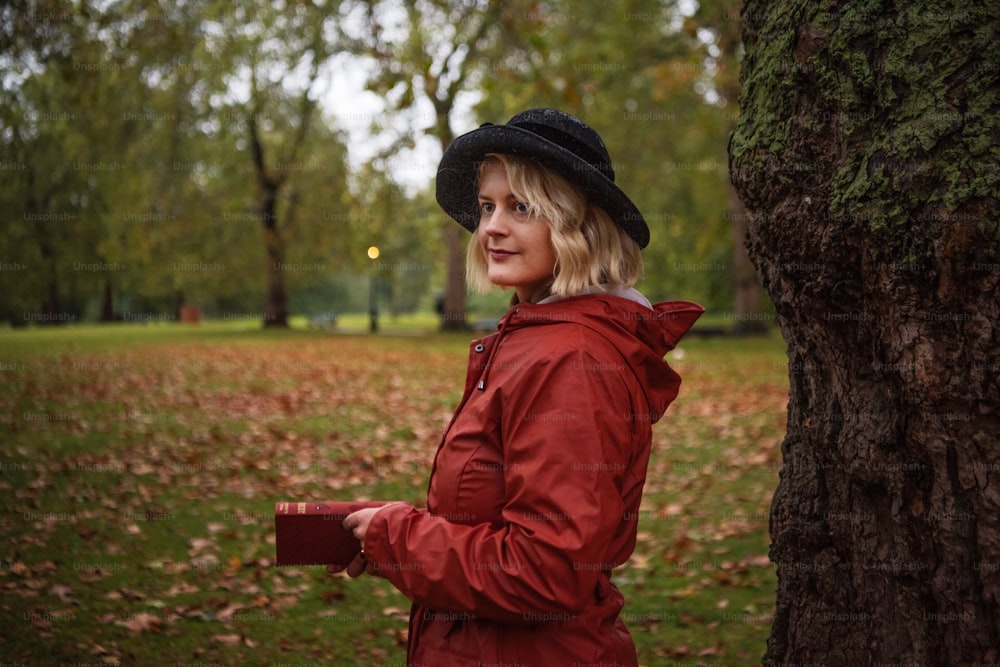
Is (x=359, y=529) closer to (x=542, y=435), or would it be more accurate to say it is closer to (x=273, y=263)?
(x=542, y=435)

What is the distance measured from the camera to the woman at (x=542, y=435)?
69.5 inches

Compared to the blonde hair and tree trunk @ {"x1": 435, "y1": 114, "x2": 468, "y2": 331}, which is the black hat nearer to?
the blonde hair

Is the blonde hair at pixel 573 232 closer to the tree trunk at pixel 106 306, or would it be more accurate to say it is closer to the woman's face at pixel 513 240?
the woman's face at pixel 513 240

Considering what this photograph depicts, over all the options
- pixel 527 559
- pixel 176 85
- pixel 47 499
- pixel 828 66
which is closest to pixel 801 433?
pixel 828 66

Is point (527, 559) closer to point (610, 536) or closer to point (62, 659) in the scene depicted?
point (610, 536)

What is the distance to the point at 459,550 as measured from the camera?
1.82 metres

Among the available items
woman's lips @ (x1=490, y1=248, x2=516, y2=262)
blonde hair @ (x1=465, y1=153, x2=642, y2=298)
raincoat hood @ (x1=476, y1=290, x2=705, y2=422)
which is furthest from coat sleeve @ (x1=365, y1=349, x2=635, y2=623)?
woman's lips @ (x1=490, y1=248, x2=516, y2=262)

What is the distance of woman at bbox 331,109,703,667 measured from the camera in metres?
1.77

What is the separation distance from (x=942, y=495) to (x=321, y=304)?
190ft

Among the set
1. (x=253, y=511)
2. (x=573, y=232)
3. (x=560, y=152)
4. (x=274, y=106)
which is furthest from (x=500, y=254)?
(x=274, y=106)

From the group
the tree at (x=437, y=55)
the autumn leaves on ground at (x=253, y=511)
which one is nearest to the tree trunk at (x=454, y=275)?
the tree at (x=437, y=55)

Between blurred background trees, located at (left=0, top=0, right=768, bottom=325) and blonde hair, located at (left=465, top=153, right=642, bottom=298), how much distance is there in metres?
7.42

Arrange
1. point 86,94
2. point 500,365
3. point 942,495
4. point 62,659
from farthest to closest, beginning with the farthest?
point 86,94 < point 62,659 < point 942,495 < point 500,365

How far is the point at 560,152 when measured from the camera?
2020 mm
